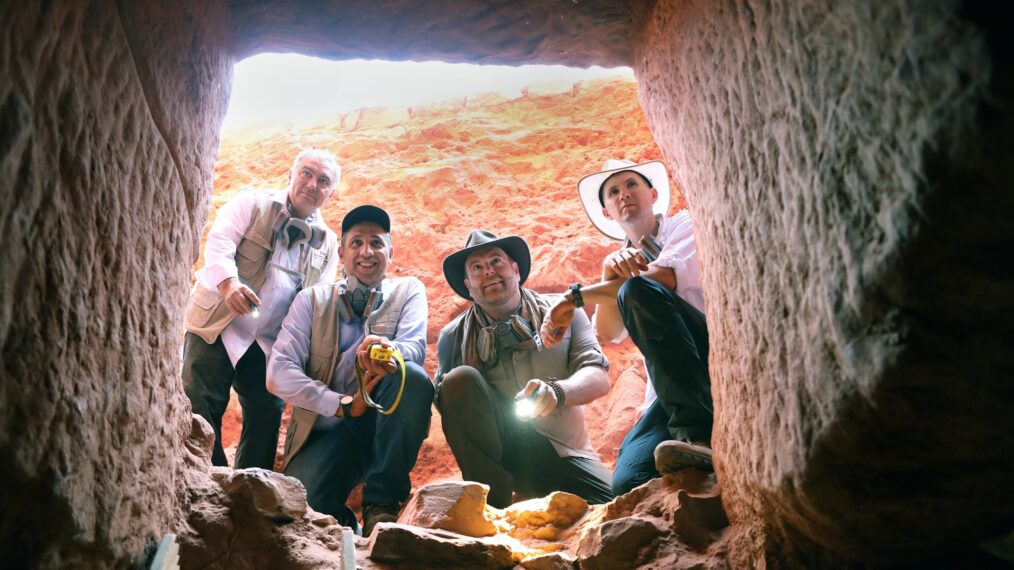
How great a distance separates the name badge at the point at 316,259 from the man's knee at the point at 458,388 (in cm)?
100

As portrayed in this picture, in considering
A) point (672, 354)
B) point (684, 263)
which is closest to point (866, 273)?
point (672, 354)

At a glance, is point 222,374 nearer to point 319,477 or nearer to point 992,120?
point 319,477

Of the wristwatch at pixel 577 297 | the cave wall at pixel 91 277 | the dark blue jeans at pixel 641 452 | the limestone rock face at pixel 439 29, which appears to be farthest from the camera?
the wristwatch at pixel 577 297

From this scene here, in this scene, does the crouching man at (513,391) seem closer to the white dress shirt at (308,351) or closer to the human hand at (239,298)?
the white dress shirt at (308,351)

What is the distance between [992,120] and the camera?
0.92 metres

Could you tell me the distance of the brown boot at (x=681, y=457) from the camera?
199 cm

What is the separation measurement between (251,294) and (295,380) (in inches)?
15.4

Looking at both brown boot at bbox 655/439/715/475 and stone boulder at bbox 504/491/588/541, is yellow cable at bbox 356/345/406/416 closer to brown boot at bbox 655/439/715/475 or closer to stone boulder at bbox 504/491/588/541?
stone boulder at bbox 504/491/588/541

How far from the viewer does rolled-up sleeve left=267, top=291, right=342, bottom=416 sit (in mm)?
2770

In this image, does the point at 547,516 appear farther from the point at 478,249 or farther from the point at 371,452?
the point at 478,249

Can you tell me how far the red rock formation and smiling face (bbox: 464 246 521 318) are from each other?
2.21m

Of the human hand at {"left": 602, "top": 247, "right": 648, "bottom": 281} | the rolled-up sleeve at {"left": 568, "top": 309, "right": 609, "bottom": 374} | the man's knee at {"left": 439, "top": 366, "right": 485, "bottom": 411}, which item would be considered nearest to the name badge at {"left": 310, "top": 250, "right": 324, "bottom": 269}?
the man's knee at {"left": 439, "top": 366, "right": 485, "bottom": 411}

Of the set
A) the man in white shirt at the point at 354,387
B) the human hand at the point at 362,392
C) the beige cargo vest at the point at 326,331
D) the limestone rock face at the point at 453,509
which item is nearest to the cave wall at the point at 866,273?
the limestone rock face at the point at 453,509

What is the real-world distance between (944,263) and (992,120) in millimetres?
208
